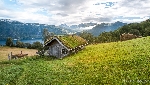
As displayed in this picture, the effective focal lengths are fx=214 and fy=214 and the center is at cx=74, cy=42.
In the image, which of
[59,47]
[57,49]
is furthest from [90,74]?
[57,49]

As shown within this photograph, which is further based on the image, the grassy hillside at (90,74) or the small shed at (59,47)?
the small shed at (59,47)

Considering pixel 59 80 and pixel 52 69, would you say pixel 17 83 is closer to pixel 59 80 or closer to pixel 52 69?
pixel 59 80

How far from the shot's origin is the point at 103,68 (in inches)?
1018

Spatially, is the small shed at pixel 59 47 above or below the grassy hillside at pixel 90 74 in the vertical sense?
above

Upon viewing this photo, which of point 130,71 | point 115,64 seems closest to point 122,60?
point 115,64

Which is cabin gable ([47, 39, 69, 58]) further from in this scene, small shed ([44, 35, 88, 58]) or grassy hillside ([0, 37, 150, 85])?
grassy hillside ([0, 37, 150, 85])

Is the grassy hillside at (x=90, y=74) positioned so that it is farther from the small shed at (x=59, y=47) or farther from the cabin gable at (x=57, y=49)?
the cabin gable at (x=57, y=49)

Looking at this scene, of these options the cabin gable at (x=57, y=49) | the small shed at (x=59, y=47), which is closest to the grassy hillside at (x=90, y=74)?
the small shed at (x=59, y=47)

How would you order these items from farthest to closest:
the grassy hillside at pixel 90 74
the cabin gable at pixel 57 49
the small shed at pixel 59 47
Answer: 1. the cabin gable at pixel 57 49
2. the small shed at pixel 59 47
3. the grassy hillside at pixel 90 74

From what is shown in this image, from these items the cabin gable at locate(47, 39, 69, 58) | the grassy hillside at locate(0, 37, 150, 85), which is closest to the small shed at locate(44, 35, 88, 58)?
the cabin gable at locate(47, 39, 69, 58)

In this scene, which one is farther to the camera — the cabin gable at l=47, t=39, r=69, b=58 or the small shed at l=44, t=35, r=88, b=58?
the cabin gable at l=47, t=39, r=69, b=58

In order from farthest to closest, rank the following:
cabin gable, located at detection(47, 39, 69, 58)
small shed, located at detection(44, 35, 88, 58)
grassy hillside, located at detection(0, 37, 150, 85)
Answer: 1. cabin gable, located at detection(47, 39, 69, 58)
2. small shed, located at detection(44, 35, 88, 58)
3. grassy hillside, located at detection(0, 37, 150, 85)

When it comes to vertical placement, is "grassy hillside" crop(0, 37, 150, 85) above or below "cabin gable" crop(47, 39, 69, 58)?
below

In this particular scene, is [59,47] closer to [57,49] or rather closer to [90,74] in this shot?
[57,49]
